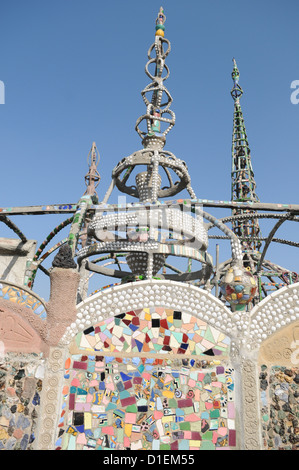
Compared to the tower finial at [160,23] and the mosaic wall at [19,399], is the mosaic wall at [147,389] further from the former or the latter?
the tower finial at [160,23]

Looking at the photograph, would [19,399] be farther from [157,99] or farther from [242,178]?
[242,178]

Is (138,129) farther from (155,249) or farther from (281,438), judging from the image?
(281,438)

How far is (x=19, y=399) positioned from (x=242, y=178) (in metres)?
19.4

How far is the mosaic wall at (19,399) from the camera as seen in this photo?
15.1ft

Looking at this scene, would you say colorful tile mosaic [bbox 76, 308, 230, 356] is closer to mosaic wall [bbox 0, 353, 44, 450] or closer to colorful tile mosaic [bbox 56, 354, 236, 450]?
colorful tile mosaic [bbox 56, 354, 236, 450]

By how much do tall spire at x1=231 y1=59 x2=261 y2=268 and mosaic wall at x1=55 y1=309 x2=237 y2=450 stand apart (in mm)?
14154

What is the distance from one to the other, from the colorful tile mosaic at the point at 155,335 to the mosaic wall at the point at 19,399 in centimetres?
66

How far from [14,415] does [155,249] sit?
4044mm

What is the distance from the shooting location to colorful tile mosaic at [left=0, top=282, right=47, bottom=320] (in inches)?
198

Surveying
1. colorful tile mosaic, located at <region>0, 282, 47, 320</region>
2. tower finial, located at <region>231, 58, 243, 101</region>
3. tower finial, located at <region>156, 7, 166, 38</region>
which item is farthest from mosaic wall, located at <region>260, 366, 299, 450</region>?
tower finial, located at <region>231, 58, 243, 101</region>

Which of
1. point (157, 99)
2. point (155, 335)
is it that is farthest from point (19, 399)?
point (157, 99)

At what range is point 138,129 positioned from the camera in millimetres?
10453

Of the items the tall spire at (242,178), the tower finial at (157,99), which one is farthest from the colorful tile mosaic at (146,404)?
the tall spire at (242,178)

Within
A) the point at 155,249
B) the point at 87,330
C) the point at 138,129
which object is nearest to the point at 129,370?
the point at 87,330
